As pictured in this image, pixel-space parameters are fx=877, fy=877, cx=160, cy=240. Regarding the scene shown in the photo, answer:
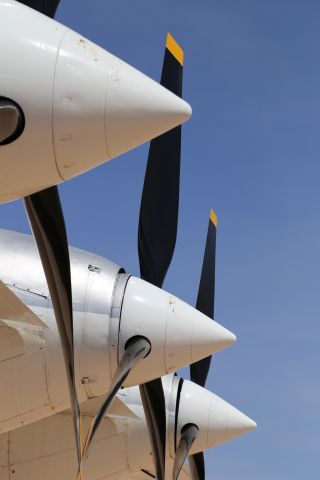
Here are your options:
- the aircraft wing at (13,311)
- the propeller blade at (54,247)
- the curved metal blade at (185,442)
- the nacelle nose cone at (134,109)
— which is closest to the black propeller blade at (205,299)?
the curved metal blade at (185,442)

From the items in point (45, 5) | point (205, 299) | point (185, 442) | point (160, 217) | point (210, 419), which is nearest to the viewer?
point (45, 5)

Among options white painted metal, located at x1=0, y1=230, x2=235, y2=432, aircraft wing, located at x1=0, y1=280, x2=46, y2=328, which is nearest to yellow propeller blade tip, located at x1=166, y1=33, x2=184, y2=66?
white painted metal, located at x1=0, y1=230, x2=235, y2=432

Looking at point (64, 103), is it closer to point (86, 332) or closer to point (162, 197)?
point (86, 332)

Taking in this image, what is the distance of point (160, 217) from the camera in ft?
57.7

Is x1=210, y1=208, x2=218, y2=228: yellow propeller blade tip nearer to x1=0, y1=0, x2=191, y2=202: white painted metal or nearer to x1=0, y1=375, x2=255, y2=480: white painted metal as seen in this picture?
x1=0, y1=375, x2=255, y2=480: white painted metal

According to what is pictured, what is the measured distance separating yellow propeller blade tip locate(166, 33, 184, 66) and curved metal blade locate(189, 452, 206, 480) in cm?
1082

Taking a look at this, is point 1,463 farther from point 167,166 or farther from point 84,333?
point 167,166

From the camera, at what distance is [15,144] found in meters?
9.01

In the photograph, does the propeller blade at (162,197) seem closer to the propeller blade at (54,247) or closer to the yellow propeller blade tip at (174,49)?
the yellow propeller blade tip at (174,49)

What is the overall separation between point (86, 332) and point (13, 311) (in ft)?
4.90

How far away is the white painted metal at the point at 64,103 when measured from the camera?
356 inches

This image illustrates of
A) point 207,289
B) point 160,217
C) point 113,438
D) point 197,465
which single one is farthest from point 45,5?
point 197,465

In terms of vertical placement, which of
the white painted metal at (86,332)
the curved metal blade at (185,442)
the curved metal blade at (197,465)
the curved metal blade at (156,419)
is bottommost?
the curved metal blade at (197,465)

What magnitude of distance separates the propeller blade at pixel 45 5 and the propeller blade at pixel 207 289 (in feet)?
45.5
